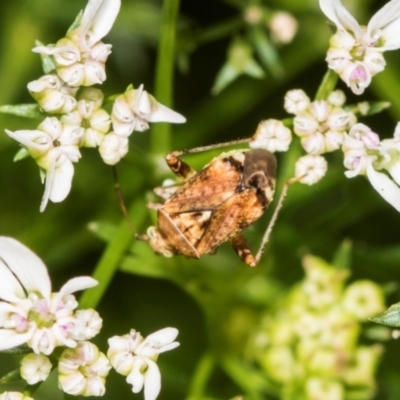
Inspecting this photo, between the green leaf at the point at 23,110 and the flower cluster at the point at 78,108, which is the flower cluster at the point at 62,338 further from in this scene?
the green leaf at the point at 23,110

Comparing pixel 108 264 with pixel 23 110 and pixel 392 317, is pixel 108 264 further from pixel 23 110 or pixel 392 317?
pixel 392 317

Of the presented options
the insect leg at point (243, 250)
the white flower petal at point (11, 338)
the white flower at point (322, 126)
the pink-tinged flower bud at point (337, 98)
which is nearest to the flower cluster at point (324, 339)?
the insect leg at point (243, 250)

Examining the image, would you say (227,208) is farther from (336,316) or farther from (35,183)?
(35,183)

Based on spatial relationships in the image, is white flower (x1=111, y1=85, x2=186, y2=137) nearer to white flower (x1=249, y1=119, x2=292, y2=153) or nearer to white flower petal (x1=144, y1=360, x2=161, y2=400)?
white flower (x1=249, y1=119, x2=292, y2=153)

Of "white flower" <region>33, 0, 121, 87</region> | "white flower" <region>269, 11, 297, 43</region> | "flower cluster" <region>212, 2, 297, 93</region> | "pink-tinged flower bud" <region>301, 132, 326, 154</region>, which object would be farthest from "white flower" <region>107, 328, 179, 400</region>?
"white flower" <region>269, 11, 297, 43</region>

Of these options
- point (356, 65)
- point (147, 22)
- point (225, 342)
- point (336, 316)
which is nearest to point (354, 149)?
point (356, 65)

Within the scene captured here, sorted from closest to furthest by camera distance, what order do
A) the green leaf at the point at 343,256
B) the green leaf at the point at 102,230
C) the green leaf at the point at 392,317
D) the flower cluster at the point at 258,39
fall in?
the green leaf at the point at 392,317 < the green leaf at the point at 102,230 < the green leaf at the point at 343,256 < the flower cluster at the point at 258,39
